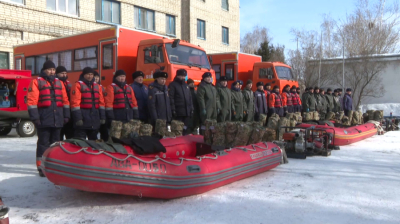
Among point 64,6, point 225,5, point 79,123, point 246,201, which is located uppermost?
point 225,5

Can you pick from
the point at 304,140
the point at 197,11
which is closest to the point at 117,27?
the point at 304,140

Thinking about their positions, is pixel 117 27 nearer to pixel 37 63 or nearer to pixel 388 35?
pixel 37 63

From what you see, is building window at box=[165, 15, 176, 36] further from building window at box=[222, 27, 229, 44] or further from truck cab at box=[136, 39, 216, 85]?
truck cab at box=[136, 39, 216, 85]

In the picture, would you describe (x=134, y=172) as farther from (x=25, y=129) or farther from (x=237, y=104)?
(x=25, y=129)

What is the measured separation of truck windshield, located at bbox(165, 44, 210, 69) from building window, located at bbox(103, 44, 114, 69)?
1.61 m

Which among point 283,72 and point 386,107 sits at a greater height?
point 283,72

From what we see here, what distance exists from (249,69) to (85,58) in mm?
6976

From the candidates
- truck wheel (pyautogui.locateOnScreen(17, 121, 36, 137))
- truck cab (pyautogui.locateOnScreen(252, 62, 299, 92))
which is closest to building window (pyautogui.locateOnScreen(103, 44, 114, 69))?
truck wheel (pyautogui.locateOnScreen(17, 121, 36, 137))

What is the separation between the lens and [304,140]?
23.2 feet

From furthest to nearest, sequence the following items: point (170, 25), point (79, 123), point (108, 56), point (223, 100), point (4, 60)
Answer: point (170, 25) → point (4, 60) → point (108, 56) → point (223, 100) → point (79, 123)

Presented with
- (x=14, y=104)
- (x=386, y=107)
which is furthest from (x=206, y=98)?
(x=386, y=107)

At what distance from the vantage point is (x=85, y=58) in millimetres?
10039

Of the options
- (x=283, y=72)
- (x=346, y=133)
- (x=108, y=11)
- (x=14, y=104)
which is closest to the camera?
(x=346, y=133)

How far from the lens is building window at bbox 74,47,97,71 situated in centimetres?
977
